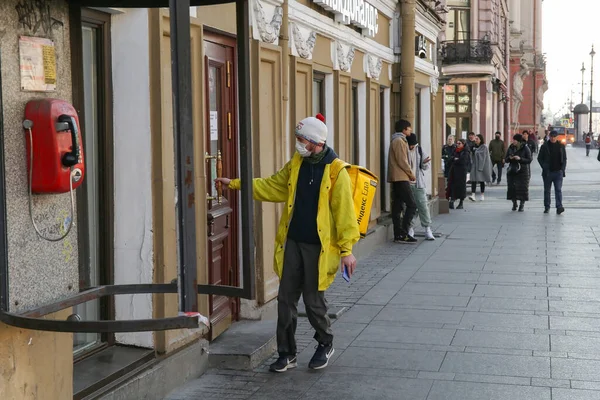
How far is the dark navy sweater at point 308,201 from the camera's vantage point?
23.7 ft

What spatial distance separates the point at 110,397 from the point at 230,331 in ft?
8.44

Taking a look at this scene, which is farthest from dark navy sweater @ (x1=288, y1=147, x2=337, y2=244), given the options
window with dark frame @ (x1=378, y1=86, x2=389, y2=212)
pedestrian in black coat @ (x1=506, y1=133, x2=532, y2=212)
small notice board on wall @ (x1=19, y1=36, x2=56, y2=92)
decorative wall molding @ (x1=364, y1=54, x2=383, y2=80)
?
pedestrian in black coat @ (x1=506, y1=133, x2=532, y2=212)

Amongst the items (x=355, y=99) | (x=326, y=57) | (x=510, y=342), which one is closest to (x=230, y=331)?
(x=510, y=342)

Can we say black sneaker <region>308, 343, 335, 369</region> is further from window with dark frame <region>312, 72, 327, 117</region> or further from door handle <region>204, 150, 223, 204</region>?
window with dark frame <region>312, 72, 327, 117</region>

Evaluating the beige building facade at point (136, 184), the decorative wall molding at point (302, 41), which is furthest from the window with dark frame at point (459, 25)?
the beige building facade at point (136, 184)

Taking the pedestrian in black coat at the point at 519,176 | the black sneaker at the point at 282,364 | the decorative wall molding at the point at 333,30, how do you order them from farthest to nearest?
the pedestrian in black coat at the point at 519,176
the decorative wall molding at the point at 333,30
the black sneaker at the point at 282,364

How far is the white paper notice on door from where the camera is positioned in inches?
331

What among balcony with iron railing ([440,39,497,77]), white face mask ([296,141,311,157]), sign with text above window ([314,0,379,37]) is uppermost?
balcony with iron railing ([440,39,497,77])

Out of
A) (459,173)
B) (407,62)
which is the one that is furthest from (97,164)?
(459,173)

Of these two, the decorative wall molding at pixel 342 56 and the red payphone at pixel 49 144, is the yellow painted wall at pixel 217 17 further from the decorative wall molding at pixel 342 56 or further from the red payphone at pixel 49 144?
the decorative wall molding at pixel 342 56

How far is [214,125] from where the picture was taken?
334 inches

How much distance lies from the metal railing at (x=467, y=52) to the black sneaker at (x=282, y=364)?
126ft

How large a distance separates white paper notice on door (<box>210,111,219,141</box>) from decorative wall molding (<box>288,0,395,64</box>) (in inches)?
95.3

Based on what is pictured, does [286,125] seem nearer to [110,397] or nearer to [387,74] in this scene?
[110,397]
